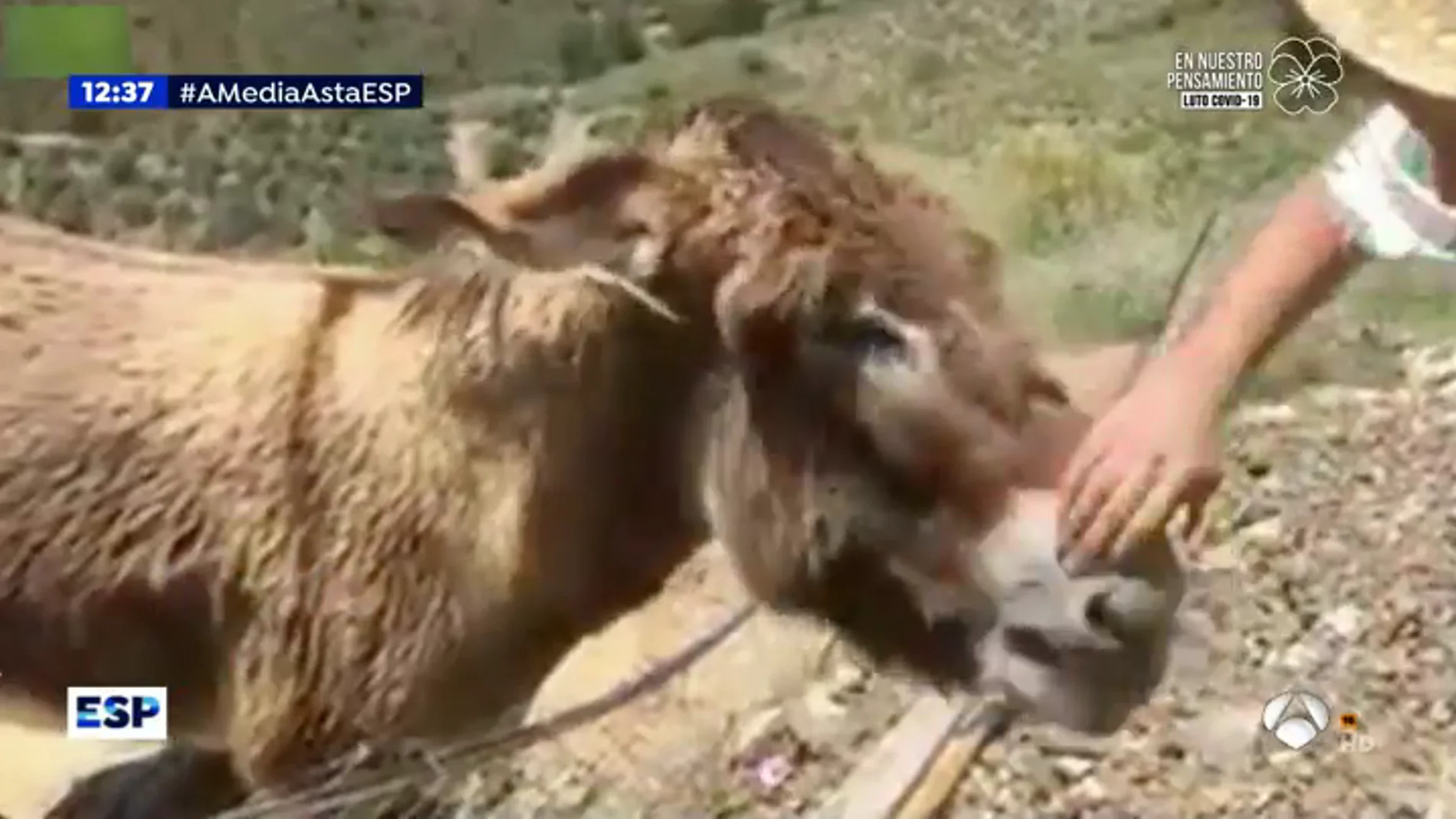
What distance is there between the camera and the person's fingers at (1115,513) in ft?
3.81

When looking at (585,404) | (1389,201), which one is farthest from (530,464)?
(1389,201)

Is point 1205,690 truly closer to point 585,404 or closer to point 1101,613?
point 1101,613

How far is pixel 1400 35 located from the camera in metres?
1.19

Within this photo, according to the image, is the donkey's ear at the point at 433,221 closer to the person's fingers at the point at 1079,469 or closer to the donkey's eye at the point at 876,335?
the donkey's eye at the point at 876,335

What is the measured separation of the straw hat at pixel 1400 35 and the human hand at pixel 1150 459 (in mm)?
292

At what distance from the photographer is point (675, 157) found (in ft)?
3.89

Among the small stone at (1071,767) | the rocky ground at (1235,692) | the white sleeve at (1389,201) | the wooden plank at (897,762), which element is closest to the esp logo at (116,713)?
the rocky ground at (1235,692)

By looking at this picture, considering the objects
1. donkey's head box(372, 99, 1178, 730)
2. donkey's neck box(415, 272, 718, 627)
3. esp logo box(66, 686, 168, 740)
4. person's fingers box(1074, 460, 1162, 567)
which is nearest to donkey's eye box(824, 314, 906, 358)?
donkey's head box(372, 99, 1178, 730)

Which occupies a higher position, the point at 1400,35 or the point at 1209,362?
the point at 1400,35

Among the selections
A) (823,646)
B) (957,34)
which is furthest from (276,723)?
(957,34)

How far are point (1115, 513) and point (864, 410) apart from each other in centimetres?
21

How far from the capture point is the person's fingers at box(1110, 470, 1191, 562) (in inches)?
46.2

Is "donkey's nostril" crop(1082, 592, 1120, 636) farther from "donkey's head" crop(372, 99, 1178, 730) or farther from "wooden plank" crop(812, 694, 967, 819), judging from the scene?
"wooden plank" crop(812, 694, 967, 819)

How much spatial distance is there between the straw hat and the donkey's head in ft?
1.13
